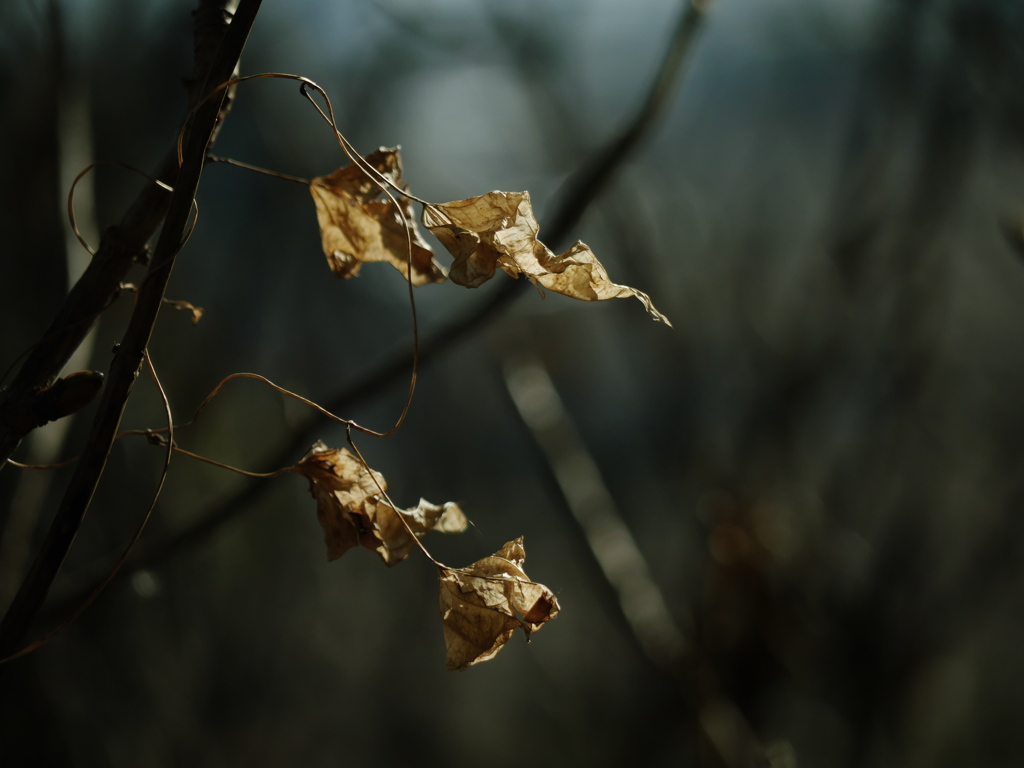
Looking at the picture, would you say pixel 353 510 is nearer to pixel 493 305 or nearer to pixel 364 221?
pixel 364 221

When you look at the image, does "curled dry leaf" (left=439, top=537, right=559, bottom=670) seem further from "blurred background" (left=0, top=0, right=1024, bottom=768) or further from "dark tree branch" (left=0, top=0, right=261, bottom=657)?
"blurred background" (left=0, top=0, right=1024, bottom=768)

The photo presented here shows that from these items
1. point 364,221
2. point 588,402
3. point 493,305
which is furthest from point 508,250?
point 588,402

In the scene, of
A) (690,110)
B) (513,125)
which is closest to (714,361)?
(513,125)

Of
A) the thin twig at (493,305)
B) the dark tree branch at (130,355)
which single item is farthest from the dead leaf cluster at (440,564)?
the thin twig at (493,305)

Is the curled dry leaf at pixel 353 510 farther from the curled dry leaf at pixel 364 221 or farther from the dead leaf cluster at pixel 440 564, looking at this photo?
the curled dry leaf at pixel 364 221

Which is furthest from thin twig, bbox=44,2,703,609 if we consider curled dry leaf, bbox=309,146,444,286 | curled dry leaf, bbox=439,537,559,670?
curled dry leaf, bbox=439,537,559,670
